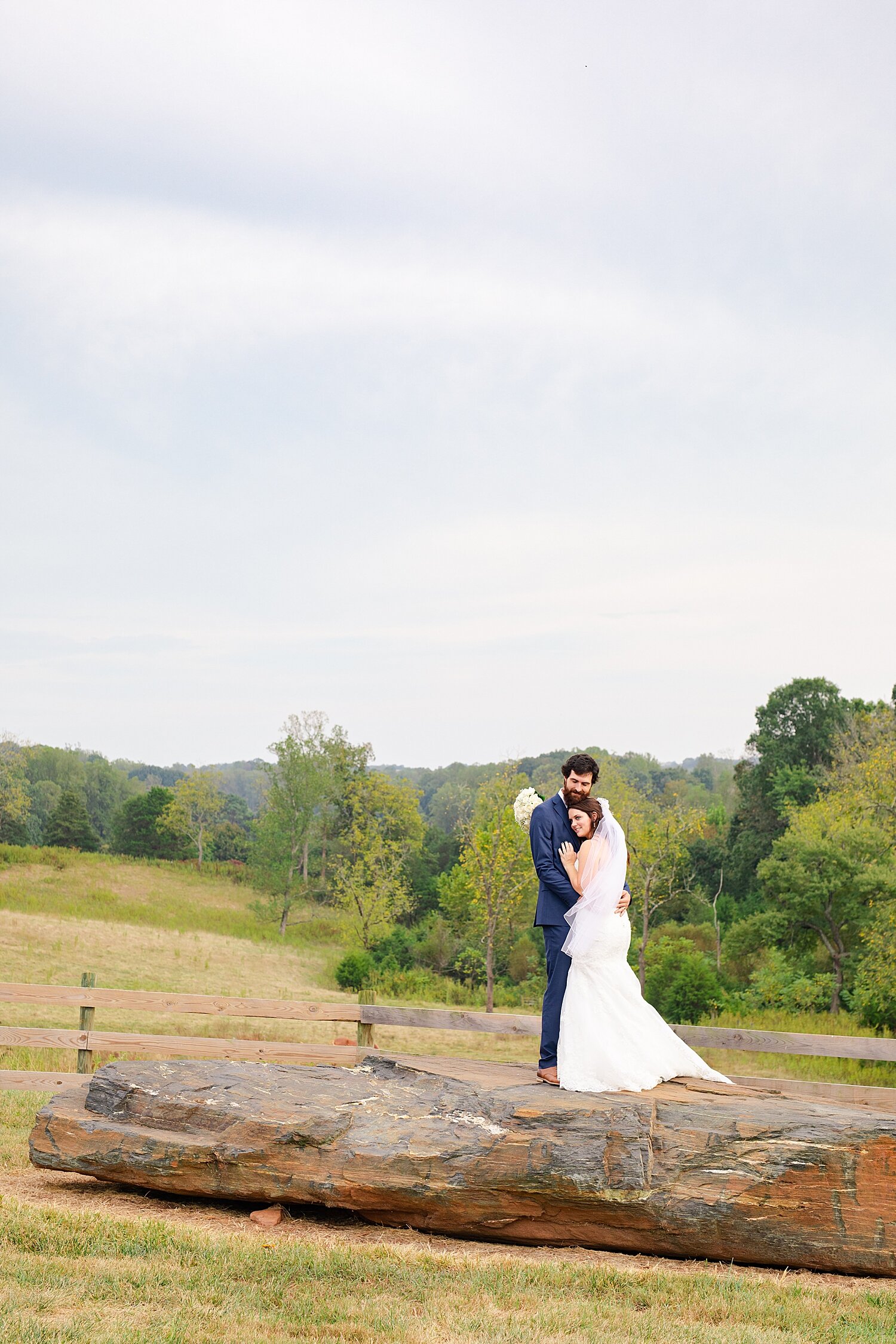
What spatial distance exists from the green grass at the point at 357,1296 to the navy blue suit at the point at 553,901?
174cm

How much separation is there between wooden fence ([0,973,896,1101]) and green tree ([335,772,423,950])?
93.0 ft

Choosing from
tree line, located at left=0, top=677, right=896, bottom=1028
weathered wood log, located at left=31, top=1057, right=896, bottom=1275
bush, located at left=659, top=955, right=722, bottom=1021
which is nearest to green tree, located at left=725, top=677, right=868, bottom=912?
tree line, located at left=0, top=677, right=896, bottom=1028

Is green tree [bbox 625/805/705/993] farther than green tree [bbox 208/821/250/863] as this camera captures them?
No

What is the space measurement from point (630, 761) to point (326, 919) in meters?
80.3

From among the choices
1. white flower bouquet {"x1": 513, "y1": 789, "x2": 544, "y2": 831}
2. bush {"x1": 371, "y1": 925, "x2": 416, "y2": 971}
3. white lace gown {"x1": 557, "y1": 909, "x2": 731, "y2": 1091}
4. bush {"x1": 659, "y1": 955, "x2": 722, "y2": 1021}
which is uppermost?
white flower bouquet {"x1": 513, "y1": 789, "x2": 544, "y2": 831}

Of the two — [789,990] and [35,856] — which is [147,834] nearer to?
[35,856]

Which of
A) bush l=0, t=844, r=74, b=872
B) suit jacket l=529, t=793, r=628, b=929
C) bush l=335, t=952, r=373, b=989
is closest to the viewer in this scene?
suit jacket l=529, t=793, r=628, b=929

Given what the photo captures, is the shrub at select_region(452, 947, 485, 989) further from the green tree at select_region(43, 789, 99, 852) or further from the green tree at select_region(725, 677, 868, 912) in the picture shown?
the green tree at select_region(43, 789, 99, 852)

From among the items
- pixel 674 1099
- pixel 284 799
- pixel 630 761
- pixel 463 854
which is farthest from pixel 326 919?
pixel 630 761

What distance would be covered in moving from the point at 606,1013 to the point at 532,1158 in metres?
1.24

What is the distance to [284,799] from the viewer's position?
50.8 m

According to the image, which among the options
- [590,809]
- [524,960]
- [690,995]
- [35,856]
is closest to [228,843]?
[35,856]

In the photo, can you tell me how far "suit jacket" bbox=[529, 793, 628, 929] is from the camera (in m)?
7.94

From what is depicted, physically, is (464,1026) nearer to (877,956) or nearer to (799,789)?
(877,956)
